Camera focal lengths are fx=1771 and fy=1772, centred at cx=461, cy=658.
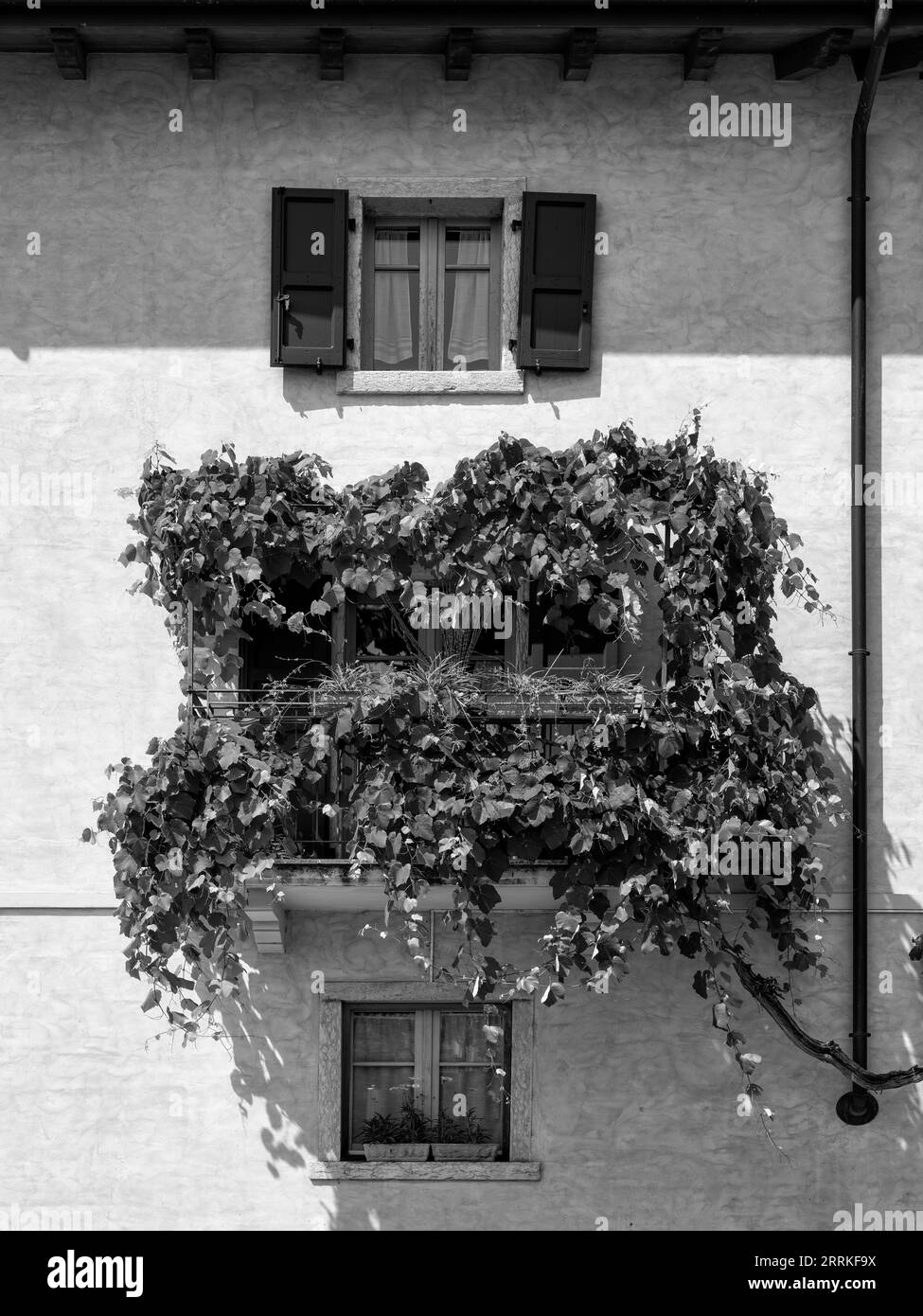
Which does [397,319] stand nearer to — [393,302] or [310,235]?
[393,302]

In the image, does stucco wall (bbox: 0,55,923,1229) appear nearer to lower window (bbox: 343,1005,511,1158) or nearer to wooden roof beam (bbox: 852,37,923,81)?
wooden roof beam (bbox: 852,37,923,81)

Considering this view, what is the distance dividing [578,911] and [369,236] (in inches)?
165

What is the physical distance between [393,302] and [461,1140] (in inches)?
188

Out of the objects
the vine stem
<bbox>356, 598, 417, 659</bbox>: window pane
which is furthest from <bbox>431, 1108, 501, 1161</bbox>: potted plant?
<bbox>356, 598, 417, 659</bbox>: window pane

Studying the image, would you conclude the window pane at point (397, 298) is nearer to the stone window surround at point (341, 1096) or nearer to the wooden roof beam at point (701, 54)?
the wooden roof beam at point (701, 54)

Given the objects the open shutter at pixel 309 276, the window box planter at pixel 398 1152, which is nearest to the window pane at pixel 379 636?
the open shutter at pixel 309 276

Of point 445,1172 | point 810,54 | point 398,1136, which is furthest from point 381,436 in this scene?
point 445,1172

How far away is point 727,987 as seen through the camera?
9562 millimetres

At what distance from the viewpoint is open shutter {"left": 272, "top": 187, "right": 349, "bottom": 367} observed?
32.8 feet

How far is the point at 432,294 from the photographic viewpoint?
10344 millimetres

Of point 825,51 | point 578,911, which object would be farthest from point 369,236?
point 578,911

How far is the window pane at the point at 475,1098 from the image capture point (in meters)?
9.71
